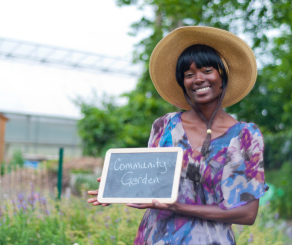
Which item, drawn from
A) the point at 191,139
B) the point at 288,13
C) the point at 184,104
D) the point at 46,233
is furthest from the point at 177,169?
the point at 288,13

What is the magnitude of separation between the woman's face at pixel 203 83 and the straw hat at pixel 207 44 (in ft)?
0.64

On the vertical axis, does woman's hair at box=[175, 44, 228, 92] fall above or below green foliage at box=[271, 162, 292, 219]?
above

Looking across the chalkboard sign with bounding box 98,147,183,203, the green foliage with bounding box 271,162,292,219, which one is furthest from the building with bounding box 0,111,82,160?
the chalkboard sign with bounding box 98,147,183,203

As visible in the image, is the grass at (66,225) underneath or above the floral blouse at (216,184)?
underneath

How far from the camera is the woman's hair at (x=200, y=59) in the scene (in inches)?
70.3

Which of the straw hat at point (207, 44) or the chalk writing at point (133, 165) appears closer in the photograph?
the chalk writing at point (133, 165)

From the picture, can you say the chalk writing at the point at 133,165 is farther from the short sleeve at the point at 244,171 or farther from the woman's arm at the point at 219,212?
the short sleeve at the point at 244,171

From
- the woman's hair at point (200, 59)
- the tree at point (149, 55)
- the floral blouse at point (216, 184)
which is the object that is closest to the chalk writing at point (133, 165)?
the floral blouse at point (216, 184)

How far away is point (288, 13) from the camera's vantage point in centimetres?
557

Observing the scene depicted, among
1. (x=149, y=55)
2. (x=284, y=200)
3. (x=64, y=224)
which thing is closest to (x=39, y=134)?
(x=149, y=55)

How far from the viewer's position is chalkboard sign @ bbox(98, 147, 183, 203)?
156 cm

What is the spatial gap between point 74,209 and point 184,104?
2.69 metres

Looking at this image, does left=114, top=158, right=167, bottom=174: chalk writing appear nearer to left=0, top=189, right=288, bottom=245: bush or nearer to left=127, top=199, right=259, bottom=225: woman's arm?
left=127, top=199, right=259, bottom=225: woman's arm

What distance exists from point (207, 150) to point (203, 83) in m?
0.34
